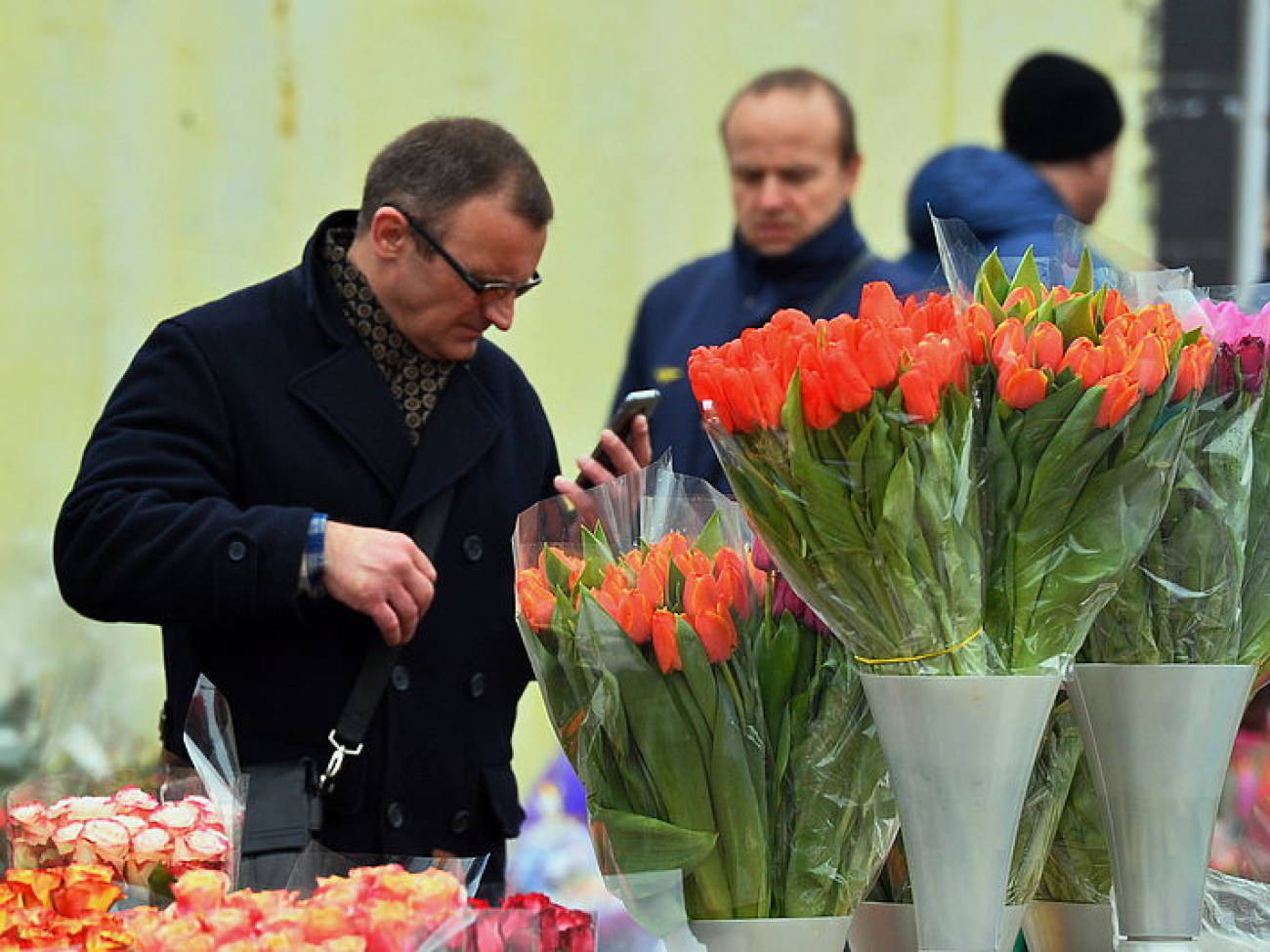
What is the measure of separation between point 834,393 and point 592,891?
188 cm

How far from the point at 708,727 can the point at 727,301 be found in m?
2.06

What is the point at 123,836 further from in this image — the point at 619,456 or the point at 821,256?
the point at 821,256

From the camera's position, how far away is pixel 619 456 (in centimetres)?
258

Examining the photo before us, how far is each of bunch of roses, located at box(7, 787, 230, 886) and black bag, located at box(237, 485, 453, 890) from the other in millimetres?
512

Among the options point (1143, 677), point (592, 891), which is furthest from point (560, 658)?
point (592, 891)

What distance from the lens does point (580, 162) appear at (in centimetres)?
469

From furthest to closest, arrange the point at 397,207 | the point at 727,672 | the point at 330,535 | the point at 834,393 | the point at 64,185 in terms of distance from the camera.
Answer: the point at 64,185 < the point at 397,207 < the point at 330,535 < the point at 727,672 < the point at 834,393

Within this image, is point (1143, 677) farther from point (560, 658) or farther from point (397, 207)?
point (397, 207)

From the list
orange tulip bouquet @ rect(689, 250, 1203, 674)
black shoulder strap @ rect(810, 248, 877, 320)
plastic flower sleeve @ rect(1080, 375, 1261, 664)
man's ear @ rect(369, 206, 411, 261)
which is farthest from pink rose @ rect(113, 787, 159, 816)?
black shoulder strap @ rect(810, 248, 877, 320)

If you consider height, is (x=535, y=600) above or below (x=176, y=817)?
above

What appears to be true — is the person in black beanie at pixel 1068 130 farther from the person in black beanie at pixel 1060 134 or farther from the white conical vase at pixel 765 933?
the white conical vase at pixel 765 933

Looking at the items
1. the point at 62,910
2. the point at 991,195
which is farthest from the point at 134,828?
the point at 991,195

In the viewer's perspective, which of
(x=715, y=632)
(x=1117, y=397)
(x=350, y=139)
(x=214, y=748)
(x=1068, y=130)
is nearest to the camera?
(x=1117, y=397)

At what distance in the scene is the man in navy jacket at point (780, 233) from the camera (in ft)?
11.6
